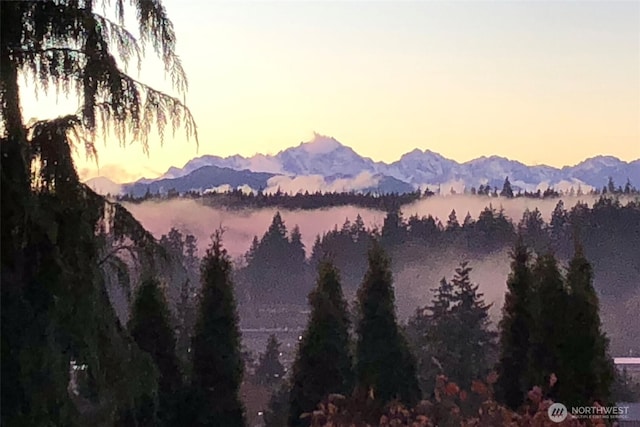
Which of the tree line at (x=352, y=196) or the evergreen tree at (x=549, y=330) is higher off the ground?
the tree line at (x=352, y=196)

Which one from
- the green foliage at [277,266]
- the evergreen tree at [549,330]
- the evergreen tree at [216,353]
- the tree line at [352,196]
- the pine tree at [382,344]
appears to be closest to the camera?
the evergreen tree at [549,330]

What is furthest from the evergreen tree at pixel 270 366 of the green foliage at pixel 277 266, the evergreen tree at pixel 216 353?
the evergreen tree at pixel 216 353

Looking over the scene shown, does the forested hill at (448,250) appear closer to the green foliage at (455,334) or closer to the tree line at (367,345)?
the green foliage at (455,334)

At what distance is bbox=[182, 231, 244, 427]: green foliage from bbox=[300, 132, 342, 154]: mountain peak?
4418 mm

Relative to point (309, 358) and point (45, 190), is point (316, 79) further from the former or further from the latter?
point (45, 190)

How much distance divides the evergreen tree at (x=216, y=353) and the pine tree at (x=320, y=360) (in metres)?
0.60

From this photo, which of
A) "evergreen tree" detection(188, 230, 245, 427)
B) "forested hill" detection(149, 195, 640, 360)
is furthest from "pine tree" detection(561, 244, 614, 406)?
"forested hill" detection(149, 195, 640, 360)

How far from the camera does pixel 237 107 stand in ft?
26.9

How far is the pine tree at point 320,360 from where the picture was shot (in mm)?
7926

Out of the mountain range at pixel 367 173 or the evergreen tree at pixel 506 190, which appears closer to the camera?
the mountain range at pixel 367 173

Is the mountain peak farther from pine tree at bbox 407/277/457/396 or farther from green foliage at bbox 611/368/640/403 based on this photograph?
green foliage at bbox 611/368/640/403

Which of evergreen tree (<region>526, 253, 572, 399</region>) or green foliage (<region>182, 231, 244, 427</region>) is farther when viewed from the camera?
green foliage (<region>182, 231, 244, 427</region>)

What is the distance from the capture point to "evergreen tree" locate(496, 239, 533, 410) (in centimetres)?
796

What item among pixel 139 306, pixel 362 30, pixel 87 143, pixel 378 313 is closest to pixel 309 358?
pixel 378 313
